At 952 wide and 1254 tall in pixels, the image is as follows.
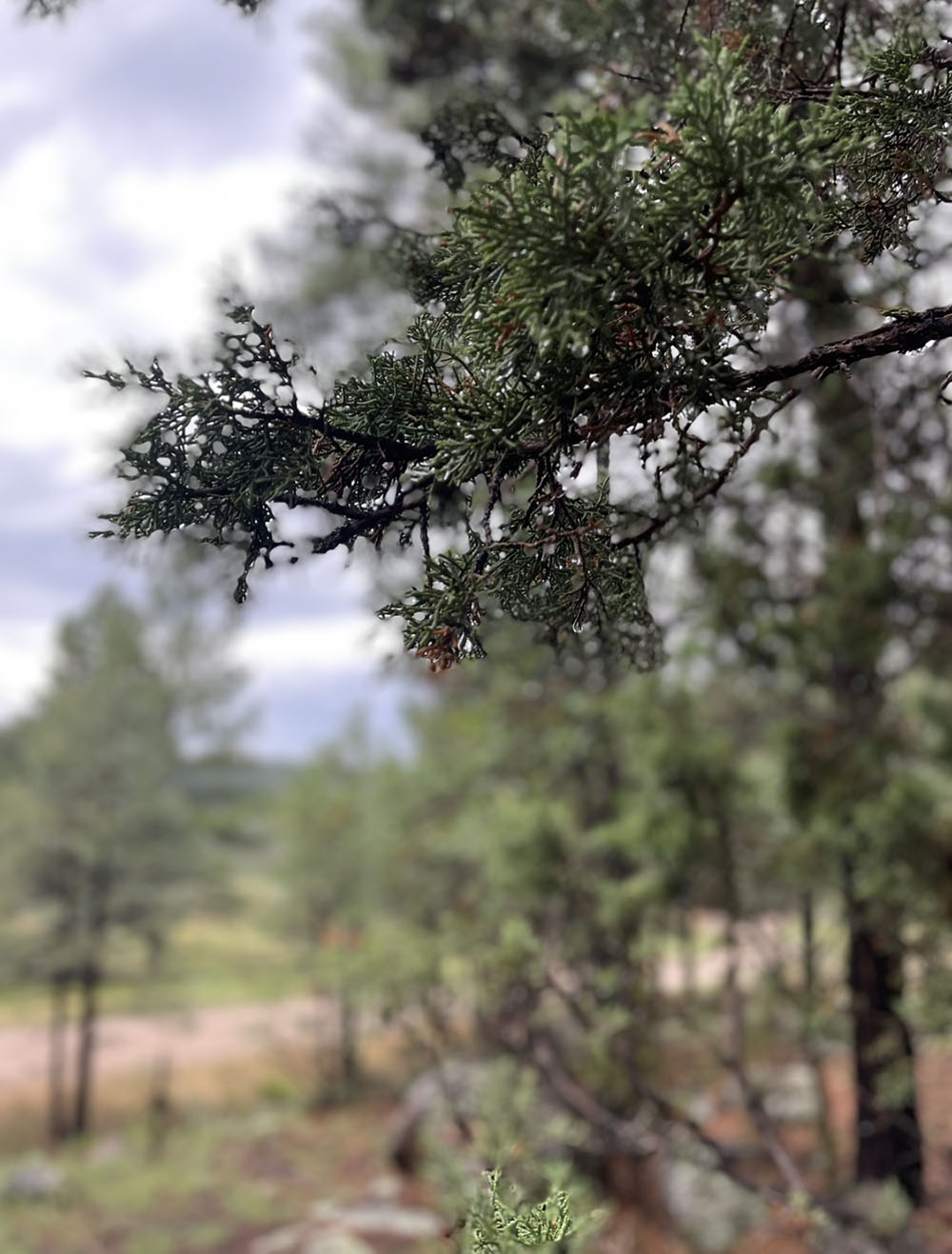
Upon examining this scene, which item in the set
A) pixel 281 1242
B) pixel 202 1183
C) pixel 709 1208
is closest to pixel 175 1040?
pixel 202 1183

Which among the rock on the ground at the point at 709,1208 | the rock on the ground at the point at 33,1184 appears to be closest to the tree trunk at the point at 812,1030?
the rock on the ground at the point at 709,1208

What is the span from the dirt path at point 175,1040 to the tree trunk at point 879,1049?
1279 centimetres

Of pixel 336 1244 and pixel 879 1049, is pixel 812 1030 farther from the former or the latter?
pixel 336 1244

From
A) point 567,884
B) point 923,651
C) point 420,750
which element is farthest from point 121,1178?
point 923,651

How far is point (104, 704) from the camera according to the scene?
17328mm

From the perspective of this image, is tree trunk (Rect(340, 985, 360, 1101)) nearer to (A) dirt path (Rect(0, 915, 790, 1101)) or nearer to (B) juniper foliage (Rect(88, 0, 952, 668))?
(A) dirt path (Rect(0, 915, 790, 1101))

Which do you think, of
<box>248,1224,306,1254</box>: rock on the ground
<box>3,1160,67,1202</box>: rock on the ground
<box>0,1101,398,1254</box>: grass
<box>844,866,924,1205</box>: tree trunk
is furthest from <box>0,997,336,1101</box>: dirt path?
<box>844,866,924,1205</box>: tree trunk

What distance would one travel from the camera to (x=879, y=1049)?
5891mm

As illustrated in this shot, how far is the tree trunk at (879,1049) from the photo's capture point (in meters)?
5.89

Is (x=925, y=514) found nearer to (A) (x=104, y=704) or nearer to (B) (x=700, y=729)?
(B) (x=700, y=729)

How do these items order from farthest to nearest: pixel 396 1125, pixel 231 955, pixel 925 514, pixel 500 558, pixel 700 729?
pixel 231 955, pixel 396 1125, pixel 700 729, pixel 925 514, pixel 500 558

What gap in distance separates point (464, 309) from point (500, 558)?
51cm

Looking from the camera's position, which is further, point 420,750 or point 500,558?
point 420,750

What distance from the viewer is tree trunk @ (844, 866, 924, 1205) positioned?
589cm
